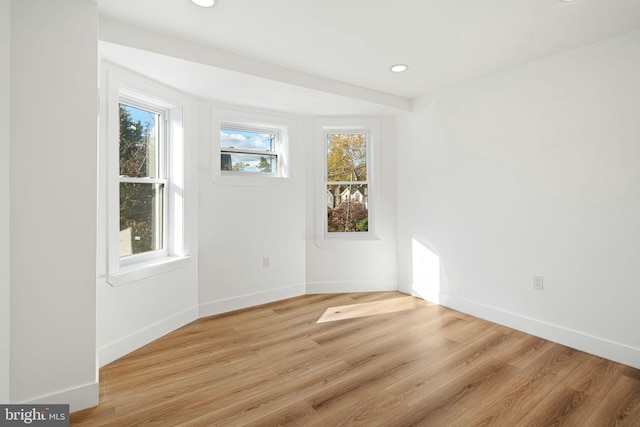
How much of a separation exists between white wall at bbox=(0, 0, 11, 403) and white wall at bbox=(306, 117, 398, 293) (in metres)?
2.85

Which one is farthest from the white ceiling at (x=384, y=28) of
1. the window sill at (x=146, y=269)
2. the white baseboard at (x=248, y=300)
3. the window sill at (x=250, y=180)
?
the white baseboard at (x=248, y=300)

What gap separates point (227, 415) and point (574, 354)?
103 inches

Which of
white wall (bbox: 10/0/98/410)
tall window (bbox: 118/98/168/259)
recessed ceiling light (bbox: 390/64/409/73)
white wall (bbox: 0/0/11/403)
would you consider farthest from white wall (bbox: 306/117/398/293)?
white wall (bbox: 0/0/11/403)

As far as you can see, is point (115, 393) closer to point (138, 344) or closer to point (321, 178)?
point (138, 344)

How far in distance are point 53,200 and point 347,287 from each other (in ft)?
10.5

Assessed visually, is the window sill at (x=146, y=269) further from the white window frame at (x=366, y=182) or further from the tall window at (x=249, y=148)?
the white window frame at (x=366, y=182)

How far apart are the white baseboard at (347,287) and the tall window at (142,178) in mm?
1884

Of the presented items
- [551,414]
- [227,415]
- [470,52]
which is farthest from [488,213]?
[227,415]

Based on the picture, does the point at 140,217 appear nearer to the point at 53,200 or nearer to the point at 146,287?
the point at 146,287

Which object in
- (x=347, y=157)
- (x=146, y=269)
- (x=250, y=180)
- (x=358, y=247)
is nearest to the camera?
Answer: (x=146, y=269)

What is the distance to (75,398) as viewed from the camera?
187cm

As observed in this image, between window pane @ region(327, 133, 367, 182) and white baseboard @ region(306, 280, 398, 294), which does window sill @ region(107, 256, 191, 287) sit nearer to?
white baseboard @ region(306, 280, 398, 294)

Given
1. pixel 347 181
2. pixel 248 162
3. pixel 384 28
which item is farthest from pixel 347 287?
pixel 384 28

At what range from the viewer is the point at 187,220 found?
10.5 ft
